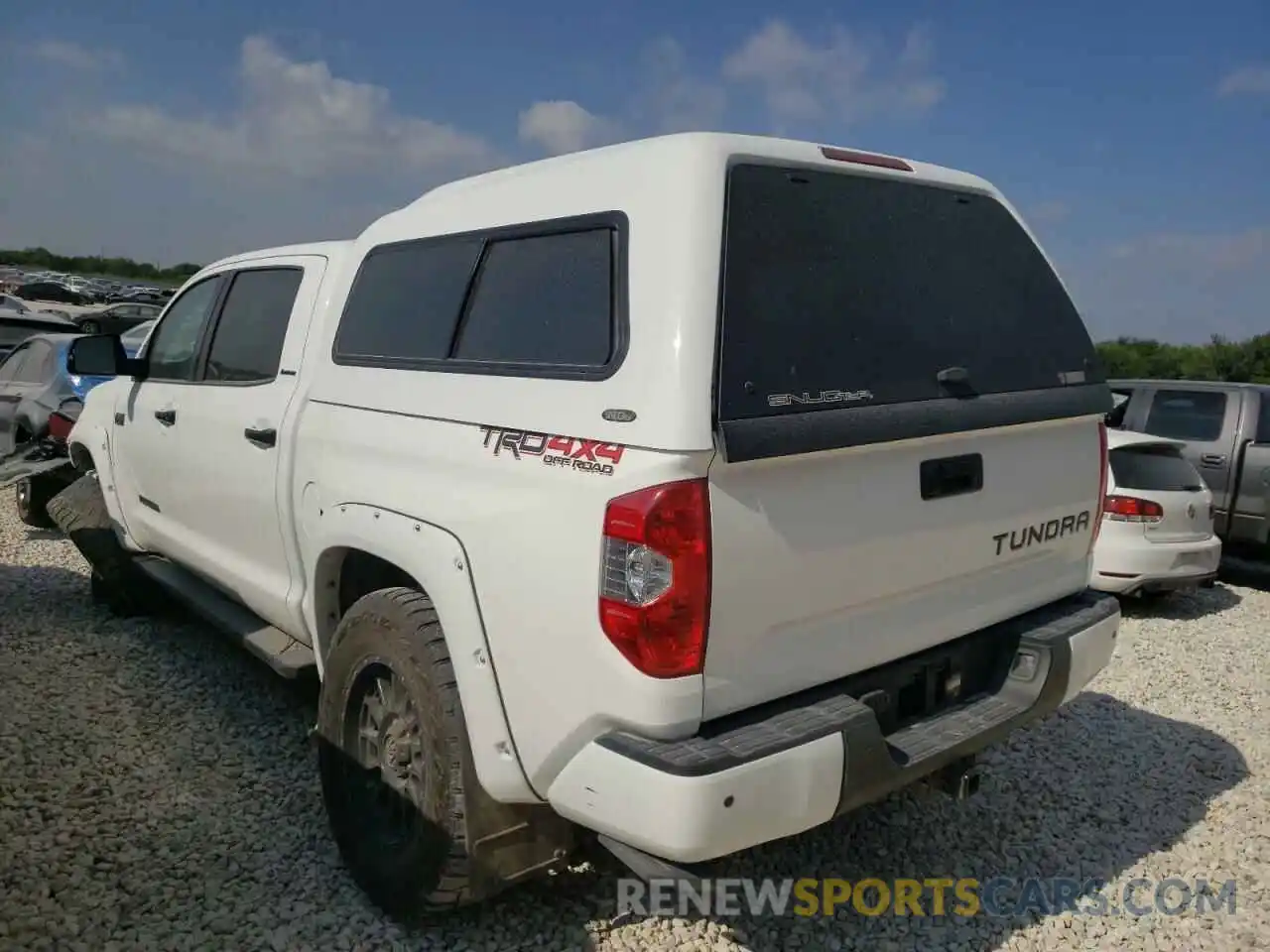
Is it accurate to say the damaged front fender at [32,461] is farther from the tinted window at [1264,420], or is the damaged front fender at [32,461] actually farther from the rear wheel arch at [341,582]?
the tinted window at [1264,420]

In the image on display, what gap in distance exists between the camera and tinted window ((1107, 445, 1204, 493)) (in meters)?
6.58

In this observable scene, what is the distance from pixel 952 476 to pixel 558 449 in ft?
3.81

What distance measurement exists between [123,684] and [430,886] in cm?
278

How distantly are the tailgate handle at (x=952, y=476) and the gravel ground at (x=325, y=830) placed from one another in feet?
4.71

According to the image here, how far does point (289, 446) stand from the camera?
135 inches

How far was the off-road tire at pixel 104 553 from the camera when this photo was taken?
5367mm

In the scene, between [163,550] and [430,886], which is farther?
[163,550]

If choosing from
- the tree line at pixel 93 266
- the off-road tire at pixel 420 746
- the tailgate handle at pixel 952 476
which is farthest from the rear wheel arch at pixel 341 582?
the tree line at pixel 93 266

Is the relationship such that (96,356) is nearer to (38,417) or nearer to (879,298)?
(879,298)

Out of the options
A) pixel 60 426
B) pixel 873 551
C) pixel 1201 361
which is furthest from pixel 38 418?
pixel 1201 361

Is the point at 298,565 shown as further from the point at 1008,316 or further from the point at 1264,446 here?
the point at 1264,446

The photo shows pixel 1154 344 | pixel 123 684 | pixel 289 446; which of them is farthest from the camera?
pixel 1154 344

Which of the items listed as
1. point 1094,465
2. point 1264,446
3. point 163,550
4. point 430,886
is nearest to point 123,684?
point 163,550

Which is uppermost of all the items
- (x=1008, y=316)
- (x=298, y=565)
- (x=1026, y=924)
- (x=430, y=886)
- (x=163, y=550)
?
→ (x=1008, y=316)
